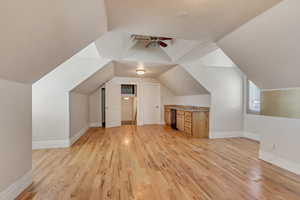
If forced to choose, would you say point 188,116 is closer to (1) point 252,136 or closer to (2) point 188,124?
(2) point 188,124

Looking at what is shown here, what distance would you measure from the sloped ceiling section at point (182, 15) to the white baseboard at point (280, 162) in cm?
255

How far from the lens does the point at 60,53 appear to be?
2061 millimetres

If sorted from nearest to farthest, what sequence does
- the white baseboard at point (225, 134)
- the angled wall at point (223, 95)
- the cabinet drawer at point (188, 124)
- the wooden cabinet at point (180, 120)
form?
the angled wall at point (223, 95)
the white baseboard at point (225, 134)
the cabinet drawer at point (188, 124)
the wooden cabinet at point (180, 120)

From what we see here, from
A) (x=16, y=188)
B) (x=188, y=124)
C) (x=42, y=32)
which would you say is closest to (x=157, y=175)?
(x=16, y=188)

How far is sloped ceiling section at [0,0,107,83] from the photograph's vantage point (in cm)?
115

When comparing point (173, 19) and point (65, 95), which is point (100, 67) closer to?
point (65, 95)

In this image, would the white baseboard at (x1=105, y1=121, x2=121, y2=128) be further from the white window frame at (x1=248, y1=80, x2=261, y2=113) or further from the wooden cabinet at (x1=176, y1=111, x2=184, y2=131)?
the white window frame at (x1=248, y1=80, x2=261, y2=113)

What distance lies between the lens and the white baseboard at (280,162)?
2.57 metres

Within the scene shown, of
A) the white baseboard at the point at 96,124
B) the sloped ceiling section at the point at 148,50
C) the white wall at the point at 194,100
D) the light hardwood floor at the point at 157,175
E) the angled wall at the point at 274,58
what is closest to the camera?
the angled wall at the point at 274,58

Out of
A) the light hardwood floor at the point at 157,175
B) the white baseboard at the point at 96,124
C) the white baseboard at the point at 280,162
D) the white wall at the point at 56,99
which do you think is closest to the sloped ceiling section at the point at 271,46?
the white baseboard at the point at 280,162

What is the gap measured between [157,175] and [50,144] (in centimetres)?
307

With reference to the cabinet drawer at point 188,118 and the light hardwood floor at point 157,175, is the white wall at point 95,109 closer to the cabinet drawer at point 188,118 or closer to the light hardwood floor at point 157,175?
the light hardwood floor at point 157,175

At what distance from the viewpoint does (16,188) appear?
Answer: 75.5 inches

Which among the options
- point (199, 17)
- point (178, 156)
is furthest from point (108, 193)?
point (199, 17)
